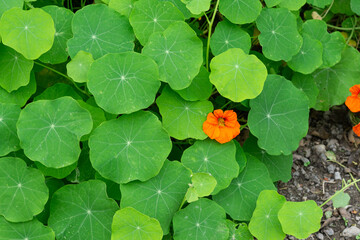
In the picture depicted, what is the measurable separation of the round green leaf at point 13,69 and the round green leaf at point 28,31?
0.46ft

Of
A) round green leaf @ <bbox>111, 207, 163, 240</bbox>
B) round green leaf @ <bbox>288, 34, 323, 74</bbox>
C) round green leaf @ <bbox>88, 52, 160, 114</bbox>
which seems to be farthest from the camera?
round green leaf @ <bbox>288, 34, 323, 74</bbox>

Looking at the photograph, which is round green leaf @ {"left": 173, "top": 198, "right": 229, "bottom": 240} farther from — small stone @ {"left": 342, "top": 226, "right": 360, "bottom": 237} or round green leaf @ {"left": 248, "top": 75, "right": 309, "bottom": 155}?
small stone @ {"left": 342, "top": 226, "right": 360, "bottom": 237}

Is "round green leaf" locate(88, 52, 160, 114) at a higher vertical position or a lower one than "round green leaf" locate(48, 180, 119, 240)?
higher

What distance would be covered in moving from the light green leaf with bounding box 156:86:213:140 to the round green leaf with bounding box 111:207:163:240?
1.68 feet

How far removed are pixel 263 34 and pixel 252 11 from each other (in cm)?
16

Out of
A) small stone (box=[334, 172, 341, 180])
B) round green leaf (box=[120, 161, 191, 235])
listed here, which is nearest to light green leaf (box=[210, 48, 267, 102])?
round green leaf (box=[120, 161, 191, 235])

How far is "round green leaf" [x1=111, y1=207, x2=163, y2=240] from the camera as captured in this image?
2051mm

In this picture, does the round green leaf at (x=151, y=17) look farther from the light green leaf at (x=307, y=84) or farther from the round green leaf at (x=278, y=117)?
the light green leaf at (x=307, y=84)

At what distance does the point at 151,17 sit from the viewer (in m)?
2.40

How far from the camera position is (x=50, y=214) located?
2240 millimetres

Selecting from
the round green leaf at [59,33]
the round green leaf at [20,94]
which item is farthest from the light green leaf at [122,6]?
the round green leaf at [20,94]

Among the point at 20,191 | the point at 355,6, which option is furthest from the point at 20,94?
the point at 355,6

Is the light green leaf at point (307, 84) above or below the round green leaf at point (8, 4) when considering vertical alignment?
below

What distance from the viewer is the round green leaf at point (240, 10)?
2473mm
